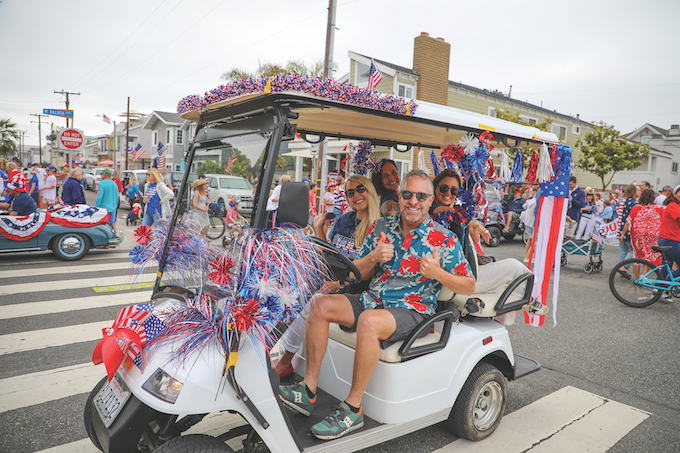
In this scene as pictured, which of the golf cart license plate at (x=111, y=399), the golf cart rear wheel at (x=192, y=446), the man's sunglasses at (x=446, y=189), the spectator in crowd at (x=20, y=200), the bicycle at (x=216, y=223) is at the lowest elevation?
the golf cart rear wheel at (x=192, y=446)

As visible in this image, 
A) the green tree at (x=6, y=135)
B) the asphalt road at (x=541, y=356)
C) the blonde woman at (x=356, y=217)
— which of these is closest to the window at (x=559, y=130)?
the asphalt road at (x=541, y=356)

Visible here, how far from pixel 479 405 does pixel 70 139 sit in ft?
57.3

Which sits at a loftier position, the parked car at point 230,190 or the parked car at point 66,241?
the parked car at point 230,190

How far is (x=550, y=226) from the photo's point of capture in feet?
12.1

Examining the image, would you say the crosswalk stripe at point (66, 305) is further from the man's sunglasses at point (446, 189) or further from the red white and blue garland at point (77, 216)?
the man's sunglasses at point (446, 189)

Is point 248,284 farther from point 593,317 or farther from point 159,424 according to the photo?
point 593,317

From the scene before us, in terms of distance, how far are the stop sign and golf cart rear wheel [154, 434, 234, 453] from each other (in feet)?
55.3

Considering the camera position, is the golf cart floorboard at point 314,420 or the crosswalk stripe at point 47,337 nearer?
the golf cart floorboard at point 314,420

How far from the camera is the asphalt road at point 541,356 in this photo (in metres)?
2.92

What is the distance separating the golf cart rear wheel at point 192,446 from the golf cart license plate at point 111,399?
30cm

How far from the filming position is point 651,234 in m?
7.20

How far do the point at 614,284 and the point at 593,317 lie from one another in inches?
50.2

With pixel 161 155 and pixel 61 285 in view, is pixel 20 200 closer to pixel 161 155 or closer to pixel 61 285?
pixel 61 285

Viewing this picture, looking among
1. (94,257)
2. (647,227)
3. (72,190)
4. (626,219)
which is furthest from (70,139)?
(647,227)
